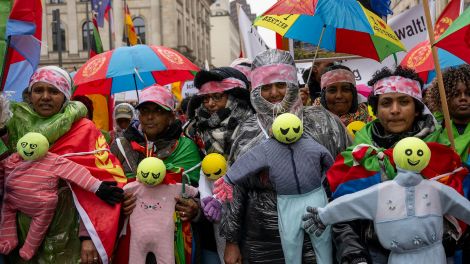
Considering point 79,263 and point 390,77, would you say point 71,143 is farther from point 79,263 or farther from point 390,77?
point 390,77

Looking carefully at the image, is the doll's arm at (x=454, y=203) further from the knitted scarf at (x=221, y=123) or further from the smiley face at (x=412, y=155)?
the knitted scarf at (x=221, y=123)

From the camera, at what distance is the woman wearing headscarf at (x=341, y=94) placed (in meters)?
4.91

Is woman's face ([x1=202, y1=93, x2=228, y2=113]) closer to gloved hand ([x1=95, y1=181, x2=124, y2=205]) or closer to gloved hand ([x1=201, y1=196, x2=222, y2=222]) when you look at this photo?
gloved hand ([x1=201, y1=196, x2=222, y2=222])

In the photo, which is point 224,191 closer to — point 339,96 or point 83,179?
point 83,179

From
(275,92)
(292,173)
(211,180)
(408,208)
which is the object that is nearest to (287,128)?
(292,173)

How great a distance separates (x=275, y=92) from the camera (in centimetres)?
371

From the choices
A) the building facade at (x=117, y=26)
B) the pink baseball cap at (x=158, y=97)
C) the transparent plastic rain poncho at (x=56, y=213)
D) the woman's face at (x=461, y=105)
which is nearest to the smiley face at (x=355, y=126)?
the woman's face at (x=461, y=105)

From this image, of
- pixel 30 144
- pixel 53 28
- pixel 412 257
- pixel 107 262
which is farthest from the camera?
pixel 53 28

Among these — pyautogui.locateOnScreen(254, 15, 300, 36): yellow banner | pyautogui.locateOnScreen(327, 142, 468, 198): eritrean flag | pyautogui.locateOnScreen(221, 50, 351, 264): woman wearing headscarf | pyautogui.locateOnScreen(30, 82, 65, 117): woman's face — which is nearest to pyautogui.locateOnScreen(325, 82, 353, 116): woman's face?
pyautogui.locateOnScreen(254, 15, 300, 36): yellow banner

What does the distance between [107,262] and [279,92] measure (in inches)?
63.6

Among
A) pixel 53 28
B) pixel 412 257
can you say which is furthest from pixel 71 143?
pixel 53 28

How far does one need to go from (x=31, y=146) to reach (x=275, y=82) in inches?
62.9

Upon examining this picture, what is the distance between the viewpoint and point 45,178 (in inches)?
149

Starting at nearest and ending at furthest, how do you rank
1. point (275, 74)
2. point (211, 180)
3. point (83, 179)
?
point (275, 74)
point (83, 179)
point (211, 180)
